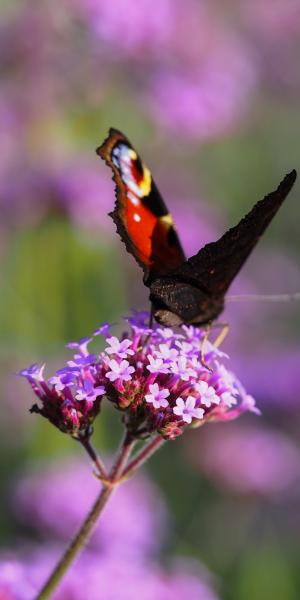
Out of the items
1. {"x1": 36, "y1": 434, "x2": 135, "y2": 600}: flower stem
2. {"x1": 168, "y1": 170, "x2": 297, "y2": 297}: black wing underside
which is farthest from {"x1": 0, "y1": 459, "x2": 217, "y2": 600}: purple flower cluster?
{"x1": 168, "y1": 170, "x2": 297, "y2": 297}: black wing underside

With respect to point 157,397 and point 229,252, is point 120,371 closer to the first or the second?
point 157,397

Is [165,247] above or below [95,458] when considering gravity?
above

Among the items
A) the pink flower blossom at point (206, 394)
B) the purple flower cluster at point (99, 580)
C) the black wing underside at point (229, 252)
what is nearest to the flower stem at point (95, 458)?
the pink flower blossom at point (206, 394)

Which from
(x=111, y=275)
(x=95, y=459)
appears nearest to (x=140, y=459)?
(x=95, y=459)

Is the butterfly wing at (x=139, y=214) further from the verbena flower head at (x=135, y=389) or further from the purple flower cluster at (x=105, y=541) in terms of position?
the purple flower cluster at (x=105, y=541)

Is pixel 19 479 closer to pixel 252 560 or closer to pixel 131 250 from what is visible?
pixel 252 560

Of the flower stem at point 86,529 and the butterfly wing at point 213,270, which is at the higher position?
the butterfly wing at point 213,270

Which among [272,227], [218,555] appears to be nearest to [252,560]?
[218,555]
